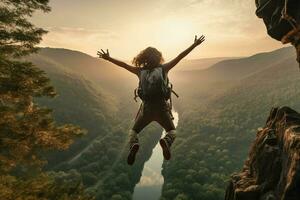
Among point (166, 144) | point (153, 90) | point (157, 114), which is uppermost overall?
point (153, 90)

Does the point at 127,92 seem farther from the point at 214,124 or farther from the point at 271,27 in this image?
the point at 271,27

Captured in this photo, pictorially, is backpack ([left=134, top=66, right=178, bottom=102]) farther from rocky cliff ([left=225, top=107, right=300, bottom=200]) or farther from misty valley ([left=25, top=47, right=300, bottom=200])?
misty valley ([left=25, top=47, right=300, bottom=200])

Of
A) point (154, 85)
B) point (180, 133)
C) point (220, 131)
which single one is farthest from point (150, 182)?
point (154, 85)

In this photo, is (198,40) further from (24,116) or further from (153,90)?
(24,116)

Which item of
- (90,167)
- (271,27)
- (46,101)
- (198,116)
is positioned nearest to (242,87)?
(198,116)

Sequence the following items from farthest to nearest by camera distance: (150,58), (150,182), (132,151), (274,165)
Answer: (150,182)
(274,165)
(150,58)
(132,151)
